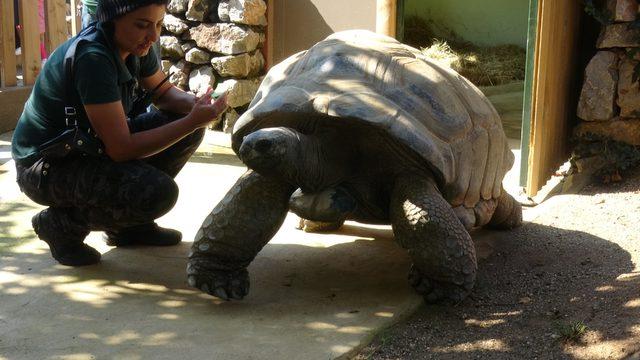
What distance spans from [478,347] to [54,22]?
6.58 metres

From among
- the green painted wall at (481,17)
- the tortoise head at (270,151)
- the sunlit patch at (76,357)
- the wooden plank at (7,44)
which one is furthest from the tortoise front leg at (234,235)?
the green painted wall at (481,17)

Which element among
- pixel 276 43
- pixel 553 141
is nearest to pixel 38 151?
pixel 553 141

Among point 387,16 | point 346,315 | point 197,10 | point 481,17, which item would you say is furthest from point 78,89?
point 481,17

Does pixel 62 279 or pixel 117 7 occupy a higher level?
pixel 117 7

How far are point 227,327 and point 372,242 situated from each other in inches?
54.5

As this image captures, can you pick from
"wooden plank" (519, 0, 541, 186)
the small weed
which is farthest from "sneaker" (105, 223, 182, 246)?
"wooden plank" (519, 0, 541, 186)

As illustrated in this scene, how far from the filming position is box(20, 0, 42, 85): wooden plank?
25.2ft

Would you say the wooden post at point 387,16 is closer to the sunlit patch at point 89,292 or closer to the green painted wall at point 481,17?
the sunlit patch at point 89,292

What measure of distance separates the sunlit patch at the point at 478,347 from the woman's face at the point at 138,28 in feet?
5.65

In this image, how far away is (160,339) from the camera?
9.98 feet

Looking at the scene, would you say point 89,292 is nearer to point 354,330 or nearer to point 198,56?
point 354,330

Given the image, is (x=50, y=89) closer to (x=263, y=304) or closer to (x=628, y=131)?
(x=263, y=304)

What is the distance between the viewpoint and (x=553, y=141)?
17.5 feet

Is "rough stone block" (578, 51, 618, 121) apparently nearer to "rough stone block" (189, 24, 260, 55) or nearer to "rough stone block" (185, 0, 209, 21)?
"rough stone block" (189, 24, 260, 55)
